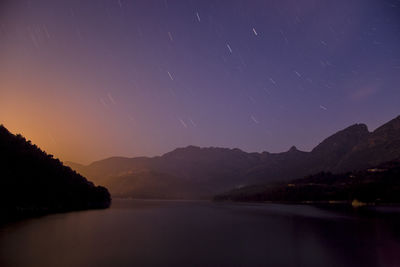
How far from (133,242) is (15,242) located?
544 inches

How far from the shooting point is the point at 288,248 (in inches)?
1492

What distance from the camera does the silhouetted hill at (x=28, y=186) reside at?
3435 inches

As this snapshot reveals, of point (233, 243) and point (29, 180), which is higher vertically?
point (29, 180)

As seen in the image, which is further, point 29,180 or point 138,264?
point 29,180

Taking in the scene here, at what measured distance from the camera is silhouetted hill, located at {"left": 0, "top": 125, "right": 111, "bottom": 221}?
286 ft

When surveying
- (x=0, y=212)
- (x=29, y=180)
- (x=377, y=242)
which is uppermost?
(x=29, y=180)

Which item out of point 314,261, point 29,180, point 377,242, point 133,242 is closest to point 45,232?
point 133,242

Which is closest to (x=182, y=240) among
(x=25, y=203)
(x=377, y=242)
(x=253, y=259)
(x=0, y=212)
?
(x=253, y=259)

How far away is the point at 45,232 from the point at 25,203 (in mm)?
51172

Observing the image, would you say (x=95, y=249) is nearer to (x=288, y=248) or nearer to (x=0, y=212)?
(x=288, y=248)

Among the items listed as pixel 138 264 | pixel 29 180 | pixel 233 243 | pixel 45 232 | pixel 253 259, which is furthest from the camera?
pixel 29 180

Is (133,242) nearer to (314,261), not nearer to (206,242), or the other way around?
(206,242)

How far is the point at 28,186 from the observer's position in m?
98.1

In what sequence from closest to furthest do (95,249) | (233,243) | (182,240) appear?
(95,249) < (233,243) < (182,240)
